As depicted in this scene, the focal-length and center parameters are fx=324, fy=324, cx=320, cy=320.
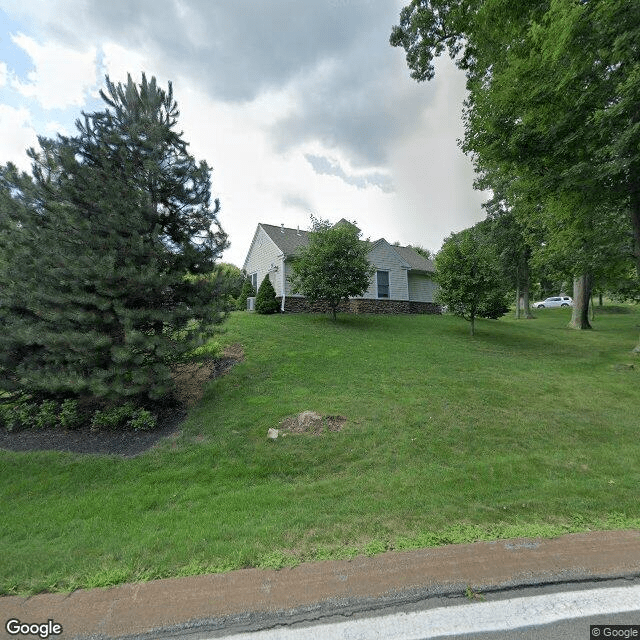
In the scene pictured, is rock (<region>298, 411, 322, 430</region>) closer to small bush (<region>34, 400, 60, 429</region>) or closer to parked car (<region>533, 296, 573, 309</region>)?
small bush (<region>34, 400, 60, 429</region>)

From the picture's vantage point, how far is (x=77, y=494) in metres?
4.03

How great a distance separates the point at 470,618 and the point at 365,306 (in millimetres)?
16389

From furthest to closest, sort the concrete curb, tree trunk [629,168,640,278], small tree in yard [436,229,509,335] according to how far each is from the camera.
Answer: small tree in yard [436,229,509,335] < tree trunk [629,168,640,278] < the concrete curb

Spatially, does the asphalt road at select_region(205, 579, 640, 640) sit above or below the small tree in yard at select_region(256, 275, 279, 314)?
below

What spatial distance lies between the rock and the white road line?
333 cm

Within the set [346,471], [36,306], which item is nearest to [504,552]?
[346,471]

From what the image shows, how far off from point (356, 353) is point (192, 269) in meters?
5.33

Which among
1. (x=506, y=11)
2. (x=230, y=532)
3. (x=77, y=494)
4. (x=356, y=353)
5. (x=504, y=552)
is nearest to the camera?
(x=504, y=552)

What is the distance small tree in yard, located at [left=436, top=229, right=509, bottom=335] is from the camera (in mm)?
13219

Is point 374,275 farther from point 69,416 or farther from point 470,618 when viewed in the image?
point 470,618

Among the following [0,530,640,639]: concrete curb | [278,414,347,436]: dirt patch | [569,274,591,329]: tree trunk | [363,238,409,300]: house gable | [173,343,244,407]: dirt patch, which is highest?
[363,238,409,300]: house gable

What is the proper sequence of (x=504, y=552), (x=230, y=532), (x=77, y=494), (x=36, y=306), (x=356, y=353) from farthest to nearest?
(x=356, y=353), (x=36, y=306), (x=77, y=494), (x=230, y=532), (x=504, y=552)

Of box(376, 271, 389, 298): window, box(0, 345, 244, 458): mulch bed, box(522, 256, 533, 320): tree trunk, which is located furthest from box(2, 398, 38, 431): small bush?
box(522, 256, 533, 320): tree trunk

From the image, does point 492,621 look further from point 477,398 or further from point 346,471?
point 477,398
